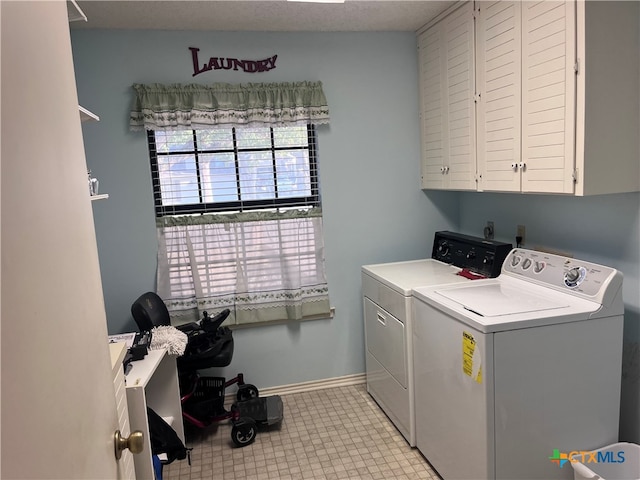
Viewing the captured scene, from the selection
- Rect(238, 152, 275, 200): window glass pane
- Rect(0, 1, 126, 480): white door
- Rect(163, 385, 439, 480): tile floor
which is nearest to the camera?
Rect(0, 1, 126, 480): white door

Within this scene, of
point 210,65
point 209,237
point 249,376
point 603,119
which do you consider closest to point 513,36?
point 603,119

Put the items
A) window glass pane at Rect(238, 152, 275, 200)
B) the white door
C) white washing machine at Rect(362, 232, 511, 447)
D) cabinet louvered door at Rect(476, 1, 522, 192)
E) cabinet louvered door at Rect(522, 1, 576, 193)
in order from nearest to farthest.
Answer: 1. the white door
2. cabinet louvered door at Rect(522, 1, 576, 193)
3. cabinet louvered door at Rect(476, 1, 522, 192)
4. white washing machine at Rect(362, 232, 511, 447)
5. window glass pane at Rect(238, 152, 275, 200)

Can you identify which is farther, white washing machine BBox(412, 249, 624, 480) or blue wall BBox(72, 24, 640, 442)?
blue wall BBox(72, 24, 640, 442)

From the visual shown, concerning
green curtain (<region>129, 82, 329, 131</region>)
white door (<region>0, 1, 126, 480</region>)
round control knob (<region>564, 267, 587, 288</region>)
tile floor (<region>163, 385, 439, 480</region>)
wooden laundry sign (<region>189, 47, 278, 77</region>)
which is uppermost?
wooden laundry sign (<region>189, 47, 278, 77</region>)

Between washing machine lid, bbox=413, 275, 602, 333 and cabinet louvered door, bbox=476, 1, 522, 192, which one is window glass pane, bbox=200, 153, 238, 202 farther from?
cabinet louvered door, bbox=476, 1, 522, 192

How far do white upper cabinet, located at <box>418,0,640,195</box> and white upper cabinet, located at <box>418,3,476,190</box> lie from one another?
187 mm

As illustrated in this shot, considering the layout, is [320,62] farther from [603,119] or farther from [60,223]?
[60,223]

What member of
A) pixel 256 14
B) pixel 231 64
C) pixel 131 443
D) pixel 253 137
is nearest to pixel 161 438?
pixel 131 443

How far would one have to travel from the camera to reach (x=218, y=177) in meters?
3.20

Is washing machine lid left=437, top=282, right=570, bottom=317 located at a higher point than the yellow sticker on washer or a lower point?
higher

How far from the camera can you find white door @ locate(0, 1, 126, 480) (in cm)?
64

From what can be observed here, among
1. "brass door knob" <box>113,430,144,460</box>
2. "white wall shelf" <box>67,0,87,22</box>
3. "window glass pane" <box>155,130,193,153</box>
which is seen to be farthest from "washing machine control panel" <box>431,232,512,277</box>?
"white wall shelf" <box>67,0,87,22</box>

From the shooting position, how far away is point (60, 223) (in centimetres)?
84

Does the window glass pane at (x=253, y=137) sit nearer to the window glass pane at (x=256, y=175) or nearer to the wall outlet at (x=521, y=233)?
the window glass pane at (x=256, y=175)
